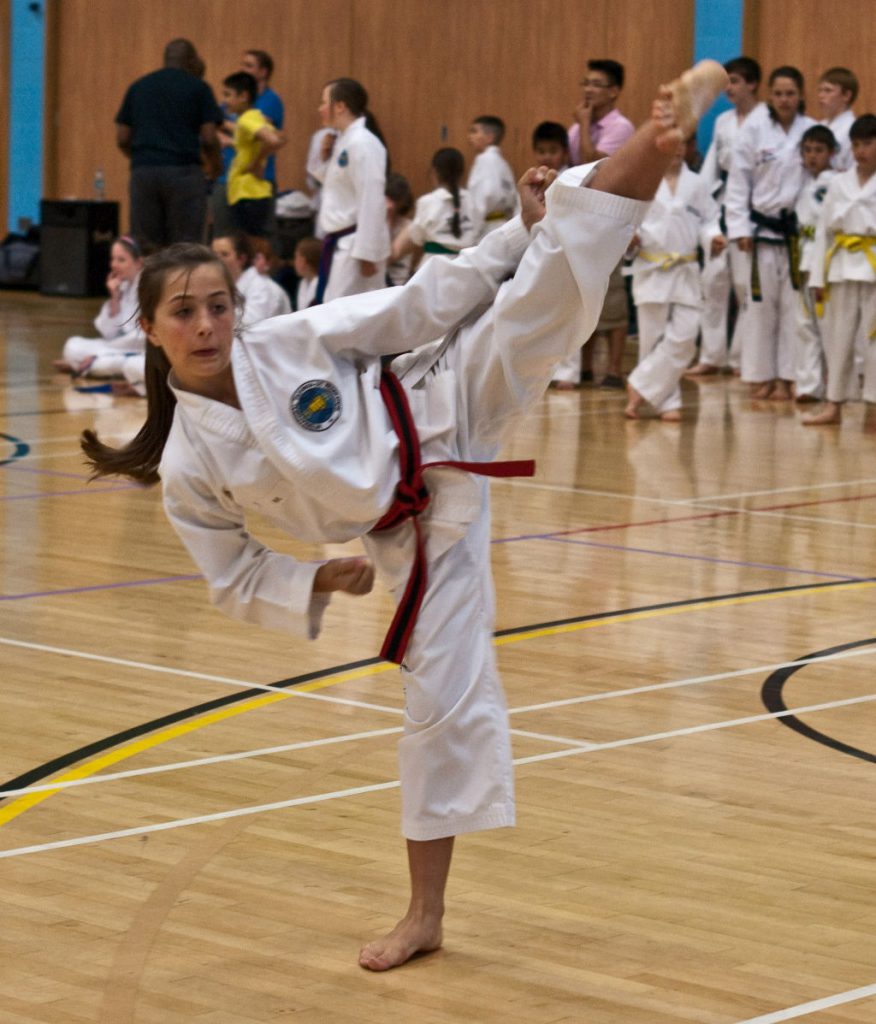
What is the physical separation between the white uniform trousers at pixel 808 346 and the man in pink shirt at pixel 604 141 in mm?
1031

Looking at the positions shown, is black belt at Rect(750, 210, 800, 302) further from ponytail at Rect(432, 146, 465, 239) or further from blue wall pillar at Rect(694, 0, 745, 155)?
blue wall pillar at Rect(694, 0, 745, 155)

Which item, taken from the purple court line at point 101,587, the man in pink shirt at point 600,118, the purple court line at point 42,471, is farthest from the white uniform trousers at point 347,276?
the purple court line at point 101,587

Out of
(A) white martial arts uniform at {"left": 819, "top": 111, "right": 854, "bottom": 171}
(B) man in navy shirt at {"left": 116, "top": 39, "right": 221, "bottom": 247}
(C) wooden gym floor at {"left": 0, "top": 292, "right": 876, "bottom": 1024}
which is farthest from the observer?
(B) man in navy shirt at {"left": 116, "top": 39, "right": 221, "bottom": 247}

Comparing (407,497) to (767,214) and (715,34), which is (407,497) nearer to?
(767,214)

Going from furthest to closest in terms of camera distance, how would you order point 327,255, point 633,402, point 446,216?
point 446,216 < point 327,255 < point 633,402

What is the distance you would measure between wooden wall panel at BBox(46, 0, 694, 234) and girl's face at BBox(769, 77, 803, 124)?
232cm

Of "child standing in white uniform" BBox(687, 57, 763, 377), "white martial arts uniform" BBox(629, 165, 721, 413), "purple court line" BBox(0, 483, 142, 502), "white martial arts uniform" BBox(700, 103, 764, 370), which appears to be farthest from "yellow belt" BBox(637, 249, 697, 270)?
"purple court line" BBox(0, 483, 142, 502)

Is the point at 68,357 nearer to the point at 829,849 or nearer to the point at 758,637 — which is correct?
the point at 758,637

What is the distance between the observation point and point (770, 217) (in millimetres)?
10211

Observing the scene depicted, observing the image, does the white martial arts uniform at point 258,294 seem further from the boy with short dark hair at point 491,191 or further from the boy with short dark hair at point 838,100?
the boy with short dark hair at point 838,100

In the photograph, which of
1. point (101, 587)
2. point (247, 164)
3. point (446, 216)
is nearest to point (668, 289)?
point (446, 216)

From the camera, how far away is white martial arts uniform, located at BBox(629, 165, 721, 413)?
30.2 feet

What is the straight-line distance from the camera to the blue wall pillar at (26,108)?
16359 mm

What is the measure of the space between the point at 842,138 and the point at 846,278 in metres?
1.45
